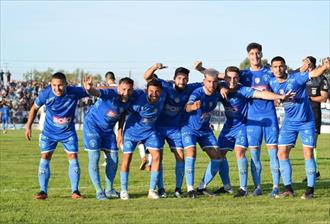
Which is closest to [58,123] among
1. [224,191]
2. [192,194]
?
[192,194]

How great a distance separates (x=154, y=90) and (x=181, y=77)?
0.71 m

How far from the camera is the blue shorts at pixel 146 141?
1231cm

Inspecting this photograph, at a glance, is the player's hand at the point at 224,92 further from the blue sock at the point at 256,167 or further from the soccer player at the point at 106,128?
the soccer player at the point at 106,128

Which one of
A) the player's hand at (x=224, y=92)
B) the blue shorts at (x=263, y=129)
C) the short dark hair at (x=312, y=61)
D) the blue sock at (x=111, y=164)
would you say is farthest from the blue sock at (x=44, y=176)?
the short dark hair at (x=312, y=61)

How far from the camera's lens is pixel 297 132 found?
12109 millimetres

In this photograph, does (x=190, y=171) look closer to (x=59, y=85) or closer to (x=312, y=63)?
(x=59, y=85)

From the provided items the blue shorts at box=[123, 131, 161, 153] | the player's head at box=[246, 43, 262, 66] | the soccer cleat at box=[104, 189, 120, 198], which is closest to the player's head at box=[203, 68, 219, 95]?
the player's head at box=[246, 43, 262, 66]

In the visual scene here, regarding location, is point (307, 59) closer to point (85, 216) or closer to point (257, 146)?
point (257, 146)

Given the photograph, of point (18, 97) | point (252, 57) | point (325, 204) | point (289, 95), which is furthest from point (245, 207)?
point (18, 97)

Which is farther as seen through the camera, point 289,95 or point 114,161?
point 114,161

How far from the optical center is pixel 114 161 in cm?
1241

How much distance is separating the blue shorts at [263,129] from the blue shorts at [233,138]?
0.15 meters

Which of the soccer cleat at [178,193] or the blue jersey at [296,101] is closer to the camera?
the blue jersey at [296,101]

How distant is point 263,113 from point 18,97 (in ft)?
143
